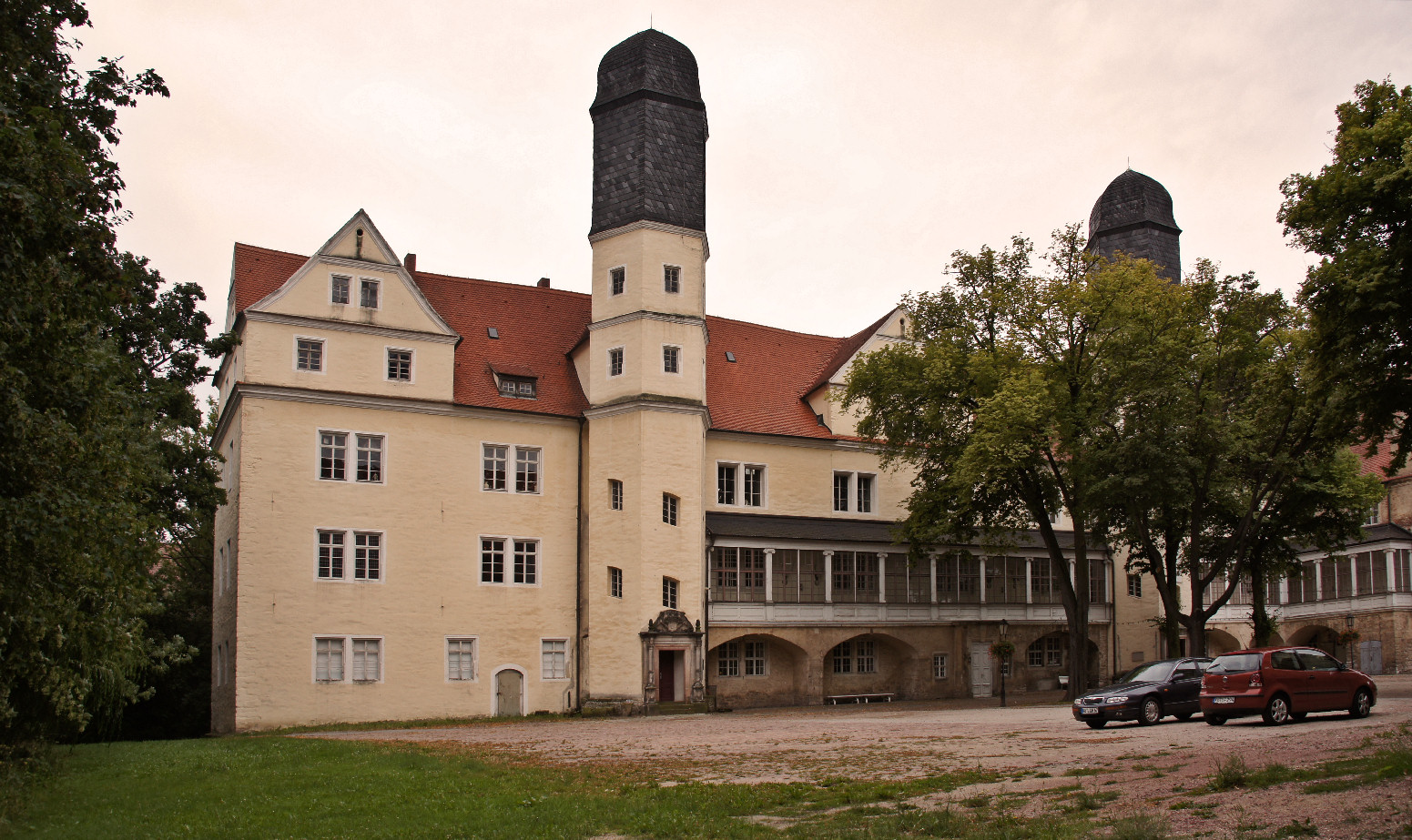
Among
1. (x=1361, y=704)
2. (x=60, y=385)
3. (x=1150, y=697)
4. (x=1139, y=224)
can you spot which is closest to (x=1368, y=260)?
(x=1361, y=704)

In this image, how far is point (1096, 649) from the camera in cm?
4519

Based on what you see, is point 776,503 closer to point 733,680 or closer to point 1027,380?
point 733,680

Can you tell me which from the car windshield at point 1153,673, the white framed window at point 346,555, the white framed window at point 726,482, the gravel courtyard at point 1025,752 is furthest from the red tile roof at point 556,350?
the car windshield at point 1153,673

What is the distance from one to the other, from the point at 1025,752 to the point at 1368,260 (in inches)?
360

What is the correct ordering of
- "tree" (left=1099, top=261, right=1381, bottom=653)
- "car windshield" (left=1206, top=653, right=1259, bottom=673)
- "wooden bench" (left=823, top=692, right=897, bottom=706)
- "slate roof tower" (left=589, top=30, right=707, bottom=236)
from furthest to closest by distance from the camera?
"wooden bench" (left=823, top=692, right=897, bottom=706) → "slate roof tower" (left=589, top=30, right=707, bottom=236) → "tree" (left=1099, top=261, right=1381, bottom=653) → "car windshield" (left=1206, top=653, right=1259, bottom=673)

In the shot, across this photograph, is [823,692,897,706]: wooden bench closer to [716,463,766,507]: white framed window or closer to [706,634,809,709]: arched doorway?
[706,634,809,709]: arched doorway

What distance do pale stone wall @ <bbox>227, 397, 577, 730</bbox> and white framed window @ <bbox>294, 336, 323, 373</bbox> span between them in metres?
1.15

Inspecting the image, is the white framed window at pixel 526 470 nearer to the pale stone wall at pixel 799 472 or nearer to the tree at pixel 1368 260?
the pale stone wall at pixel 799 472

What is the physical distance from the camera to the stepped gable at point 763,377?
40688 mm

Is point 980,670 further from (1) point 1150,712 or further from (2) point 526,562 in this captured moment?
(1) point 1150,712

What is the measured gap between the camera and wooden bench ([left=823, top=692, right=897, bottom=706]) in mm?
39438

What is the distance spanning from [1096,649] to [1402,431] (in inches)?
1087

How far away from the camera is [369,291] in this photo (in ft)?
116

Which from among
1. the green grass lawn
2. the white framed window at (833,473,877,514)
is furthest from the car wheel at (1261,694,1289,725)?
the white framed window at (833,473,877,514)
